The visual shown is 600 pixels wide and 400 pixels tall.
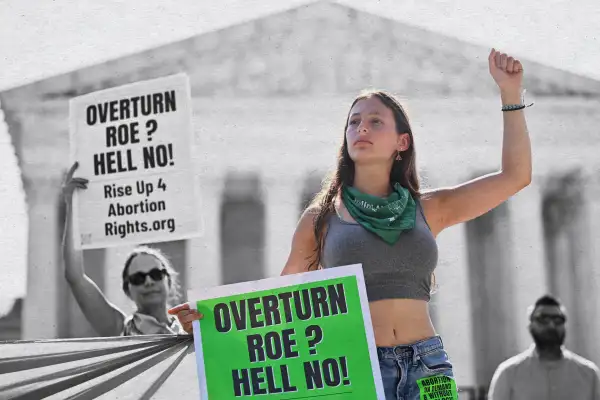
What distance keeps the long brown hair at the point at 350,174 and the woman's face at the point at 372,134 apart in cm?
2

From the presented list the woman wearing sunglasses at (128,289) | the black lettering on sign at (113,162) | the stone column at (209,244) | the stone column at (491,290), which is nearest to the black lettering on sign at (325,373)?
the woman wearing sunglasses at (128,289)

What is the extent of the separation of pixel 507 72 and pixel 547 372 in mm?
2932

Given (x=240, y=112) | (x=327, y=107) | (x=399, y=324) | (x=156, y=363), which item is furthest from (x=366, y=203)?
(x=240, y=112)

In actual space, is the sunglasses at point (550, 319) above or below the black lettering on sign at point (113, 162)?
below

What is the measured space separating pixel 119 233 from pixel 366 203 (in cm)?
170

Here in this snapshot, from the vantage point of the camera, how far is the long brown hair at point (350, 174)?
240cm

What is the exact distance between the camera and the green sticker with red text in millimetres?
2184

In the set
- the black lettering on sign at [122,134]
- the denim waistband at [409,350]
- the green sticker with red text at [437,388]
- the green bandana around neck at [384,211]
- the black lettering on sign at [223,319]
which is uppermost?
the black lettering on sign at [122,134]

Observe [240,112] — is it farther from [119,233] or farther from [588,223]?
[119,233]

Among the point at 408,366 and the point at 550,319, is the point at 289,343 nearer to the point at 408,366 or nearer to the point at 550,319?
the point at 408,366

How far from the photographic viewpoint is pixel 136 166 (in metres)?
3.82

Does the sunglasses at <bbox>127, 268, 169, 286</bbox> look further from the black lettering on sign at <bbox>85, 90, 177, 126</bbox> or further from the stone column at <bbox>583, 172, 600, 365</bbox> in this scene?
the stone column at <bbox>583, 172, 600, 365</bbox>

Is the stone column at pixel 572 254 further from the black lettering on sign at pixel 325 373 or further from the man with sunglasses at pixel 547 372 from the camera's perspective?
the black lettering on sign at pixel 325 373

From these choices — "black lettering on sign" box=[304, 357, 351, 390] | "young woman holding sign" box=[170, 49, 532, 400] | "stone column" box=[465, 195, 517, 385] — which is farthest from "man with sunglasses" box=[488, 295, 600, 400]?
"stone column" box=[465, 195, 517, 385]
